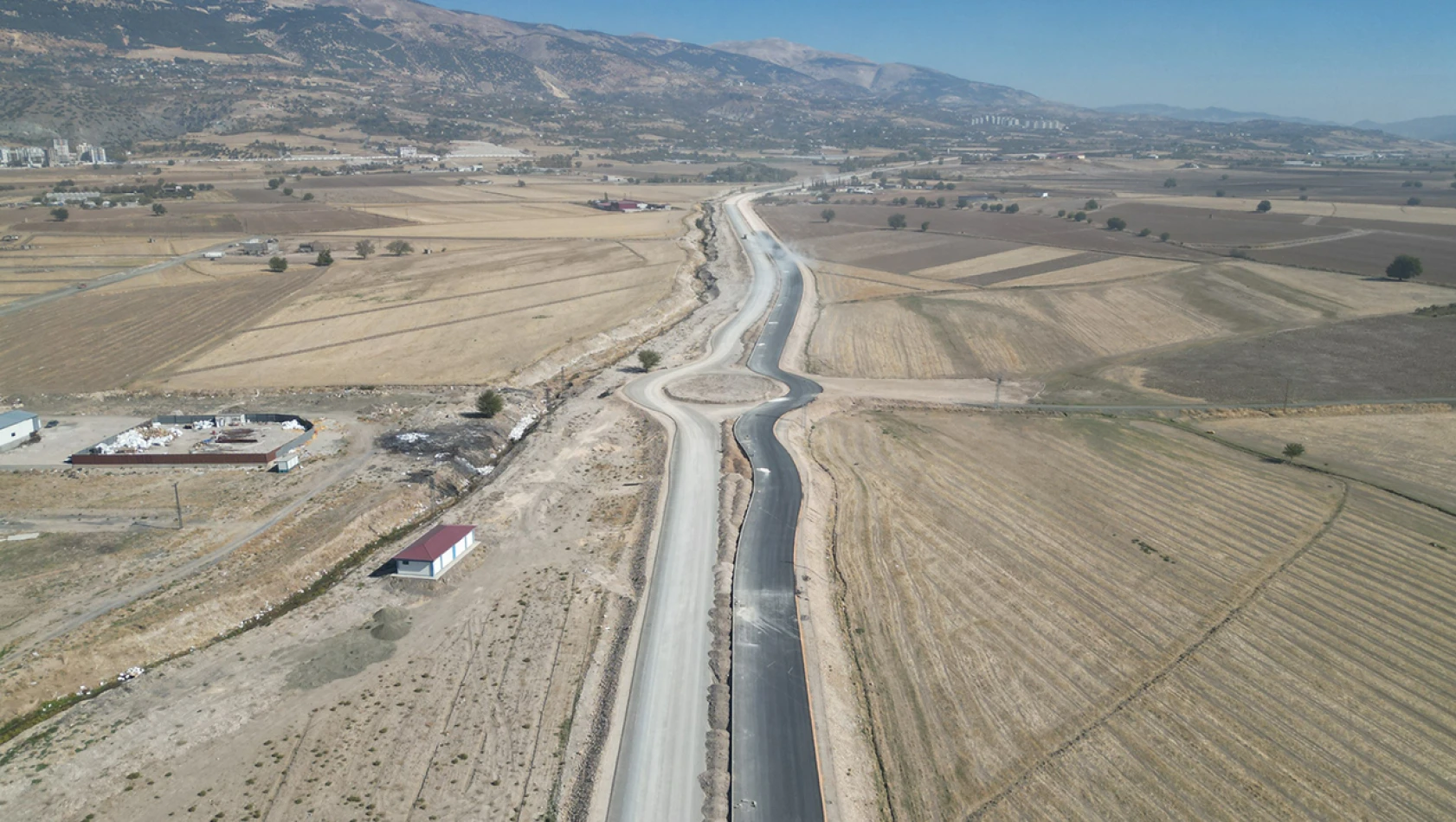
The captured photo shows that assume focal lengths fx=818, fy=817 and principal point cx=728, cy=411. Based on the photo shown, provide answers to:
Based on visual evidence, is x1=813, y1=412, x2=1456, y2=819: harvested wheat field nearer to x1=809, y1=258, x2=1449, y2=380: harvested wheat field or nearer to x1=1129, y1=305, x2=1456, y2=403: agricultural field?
x1=1129, y1=305, x2=1456, y2=403: agricultural field

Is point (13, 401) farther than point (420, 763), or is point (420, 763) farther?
point (13, 401)

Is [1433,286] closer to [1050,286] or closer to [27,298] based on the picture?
[1050,286]

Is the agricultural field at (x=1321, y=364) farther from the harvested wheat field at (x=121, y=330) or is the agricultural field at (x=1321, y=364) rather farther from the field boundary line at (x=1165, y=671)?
the harvested wheat field at (x=121, y=330)

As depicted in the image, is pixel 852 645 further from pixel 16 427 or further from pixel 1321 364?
pixel 1321 364

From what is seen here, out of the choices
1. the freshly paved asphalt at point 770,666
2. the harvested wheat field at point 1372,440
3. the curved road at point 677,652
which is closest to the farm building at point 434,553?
the curved road at point 677,652

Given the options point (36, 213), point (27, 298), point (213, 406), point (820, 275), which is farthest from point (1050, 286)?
point (36, 213)

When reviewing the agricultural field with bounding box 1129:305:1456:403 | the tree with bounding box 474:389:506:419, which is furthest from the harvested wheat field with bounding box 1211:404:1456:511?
the tree with bounding box 474:389:506:419
